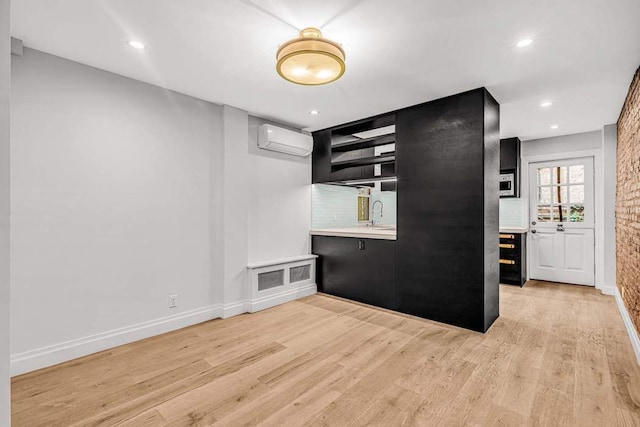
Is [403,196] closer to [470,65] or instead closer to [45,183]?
[470,65]

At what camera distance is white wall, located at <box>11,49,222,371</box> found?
2428 millimetres

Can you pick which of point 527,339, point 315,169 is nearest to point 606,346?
point 527,339

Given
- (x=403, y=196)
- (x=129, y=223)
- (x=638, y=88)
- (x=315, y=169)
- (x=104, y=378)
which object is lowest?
(x=104, y=378)

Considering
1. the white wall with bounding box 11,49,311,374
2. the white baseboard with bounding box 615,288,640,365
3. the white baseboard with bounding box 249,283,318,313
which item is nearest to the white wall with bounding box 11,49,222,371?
the white wall with bounding box 11,49,311,374

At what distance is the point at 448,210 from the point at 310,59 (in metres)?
2.15

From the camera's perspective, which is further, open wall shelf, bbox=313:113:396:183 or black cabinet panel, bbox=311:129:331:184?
black cabinet panel, bbox=311:129:331:184

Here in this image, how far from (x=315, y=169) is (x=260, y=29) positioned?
2753 millimetres

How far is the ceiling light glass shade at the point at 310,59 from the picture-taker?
2000mm

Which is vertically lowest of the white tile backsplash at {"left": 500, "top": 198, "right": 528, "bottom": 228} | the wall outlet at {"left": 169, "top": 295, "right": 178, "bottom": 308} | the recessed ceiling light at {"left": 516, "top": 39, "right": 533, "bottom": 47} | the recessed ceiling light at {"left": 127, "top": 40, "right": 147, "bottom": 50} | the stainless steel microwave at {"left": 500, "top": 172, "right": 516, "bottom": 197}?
the wall outlet at {"left": 169, "top": 295, "right": 178, "bottom": 308}


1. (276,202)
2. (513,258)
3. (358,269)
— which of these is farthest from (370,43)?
(513,258)

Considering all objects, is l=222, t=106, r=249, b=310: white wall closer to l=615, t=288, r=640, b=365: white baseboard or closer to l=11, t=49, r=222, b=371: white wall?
l=11, t=49, r=222, b=371: white wall

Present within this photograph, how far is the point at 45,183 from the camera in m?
2.50

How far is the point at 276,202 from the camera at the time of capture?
4.37m

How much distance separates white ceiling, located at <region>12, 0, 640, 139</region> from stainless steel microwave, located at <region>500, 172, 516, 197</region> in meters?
1.95
